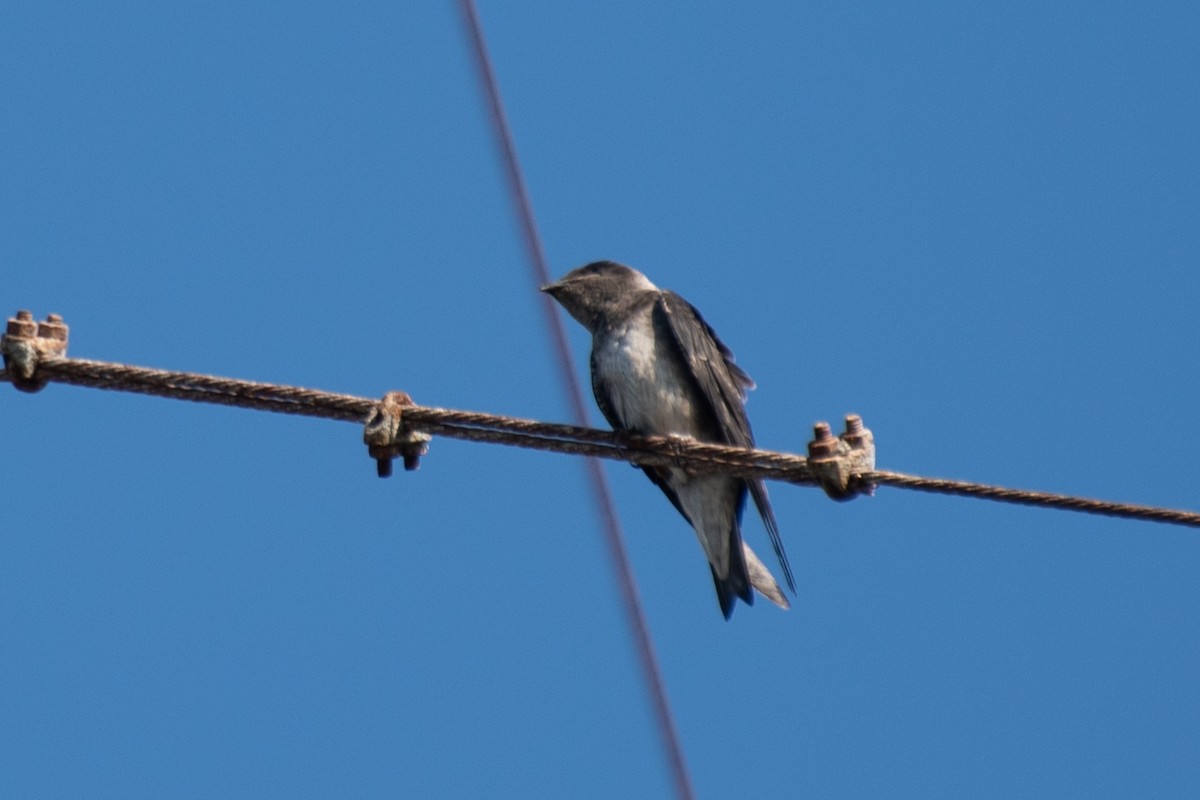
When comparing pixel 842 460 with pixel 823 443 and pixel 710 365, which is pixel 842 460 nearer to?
pixel 823 443

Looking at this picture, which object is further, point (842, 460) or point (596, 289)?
point (596, 289)

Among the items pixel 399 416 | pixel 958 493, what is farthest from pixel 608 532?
pixel 958 493

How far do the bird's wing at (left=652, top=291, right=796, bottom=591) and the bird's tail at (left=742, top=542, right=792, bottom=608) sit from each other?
460mm

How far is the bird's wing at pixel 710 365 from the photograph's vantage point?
7.12 m

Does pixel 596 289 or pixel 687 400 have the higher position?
pixel 596 289

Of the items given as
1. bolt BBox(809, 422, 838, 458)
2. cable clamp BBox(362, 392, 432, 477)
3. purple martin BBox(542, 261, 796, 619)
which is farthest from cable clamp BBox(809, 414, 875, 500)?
purple martin BBox(542, 261, 796, 619)

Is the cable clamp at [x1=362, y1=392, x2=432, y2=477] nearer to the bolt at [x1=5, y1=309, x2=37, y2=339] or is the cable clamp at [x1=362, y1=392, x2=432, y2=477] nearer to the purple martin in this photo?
the bolt at [x1=5, y1=309, x2=37, y2=339]

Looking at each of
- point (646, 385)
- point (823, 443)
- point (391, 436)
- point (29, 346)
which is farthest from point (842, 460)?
point (29, 346)

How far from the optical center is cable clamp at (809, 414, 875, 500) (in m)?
5.39

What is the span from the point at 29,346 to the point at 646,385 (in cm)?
262

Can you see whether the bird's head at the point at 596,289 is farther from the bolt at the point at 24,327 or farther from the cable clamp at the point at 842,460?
the bolt at the point at 24,327

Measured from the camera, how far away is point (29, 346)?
5.20 metres

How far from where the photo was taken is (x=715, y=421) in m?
7.16

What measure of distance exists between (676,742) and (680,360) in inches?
83.4
